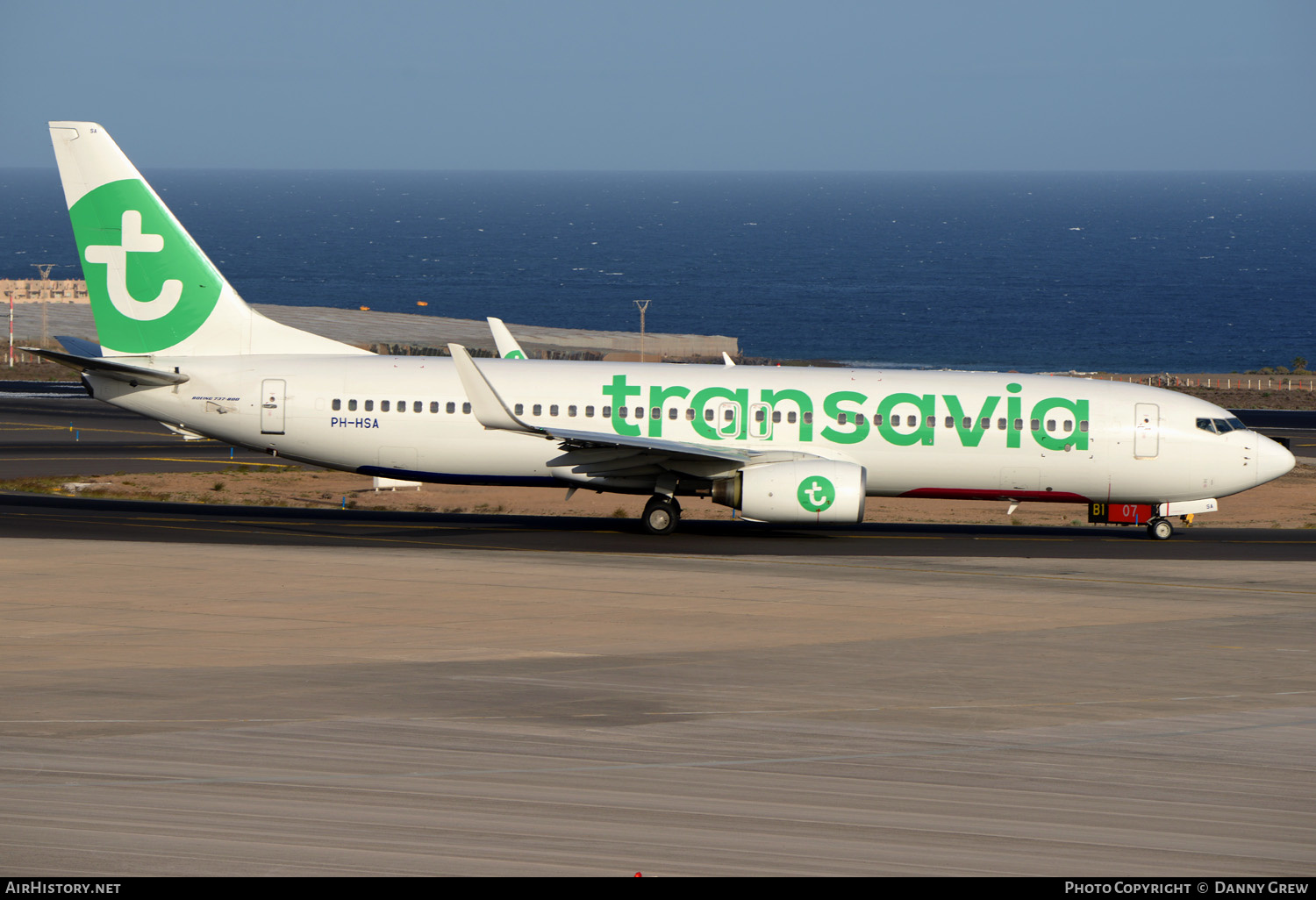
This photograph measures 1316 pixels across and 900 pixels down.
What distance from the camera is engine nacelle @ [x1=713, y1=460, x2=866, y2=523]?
3203 centimetres

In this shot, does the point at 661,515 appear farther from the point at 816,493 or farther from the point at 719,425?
the point at 816,493

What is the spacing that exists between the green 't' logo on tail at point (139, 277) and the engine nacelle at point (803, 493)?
46.6 feet

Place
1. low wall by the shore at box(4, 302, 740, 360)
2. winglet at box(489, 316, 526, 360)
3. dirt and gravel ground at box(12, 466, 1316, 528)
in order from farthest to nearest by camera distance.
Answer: low wall by the shore at box(4, 302, 740, 360) → dirt and gravel ground at box(12, 466, 1316, 528) → winglet at box(489, 316, 526, 360)

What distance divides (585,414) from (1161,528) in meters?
15.1

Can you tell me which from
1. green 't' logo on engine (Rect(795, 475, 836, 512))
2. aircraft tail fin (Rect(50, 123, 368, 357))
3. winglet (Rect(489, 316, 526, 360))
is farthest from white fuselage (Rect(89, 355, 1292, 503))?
winglet (Rect(489, 316, 526, 360))

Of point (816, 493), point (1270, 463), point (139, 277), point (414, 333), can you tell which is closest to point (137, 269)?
point (139, 277)

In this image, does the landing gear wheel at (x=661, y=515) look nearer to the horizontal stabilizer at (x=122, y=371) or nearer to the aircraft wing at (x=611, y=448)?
the aircraft wing at (x=611, y=448)

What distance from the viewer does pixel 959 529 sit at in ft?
Result: 123

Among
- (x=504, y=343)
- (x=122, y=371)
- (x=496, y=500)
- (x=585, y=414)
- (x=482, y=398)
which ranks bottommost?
(x=496, y=500)

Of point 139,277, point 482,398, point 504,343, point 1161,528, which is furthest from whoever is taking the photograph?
point 504,343

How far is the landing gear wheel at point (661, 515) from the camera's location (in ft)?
113

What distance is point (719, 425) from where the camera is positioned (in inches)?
1330

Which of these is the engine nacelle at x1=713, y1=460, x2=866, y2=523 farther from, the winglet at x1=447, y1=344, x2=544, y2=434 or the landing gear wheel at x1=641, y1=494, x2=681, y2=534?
the winglet at x1=447, y1=344, x2=544, y2=434

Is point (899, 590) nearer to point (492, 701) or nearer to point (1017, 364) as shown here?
point (492, 701)
